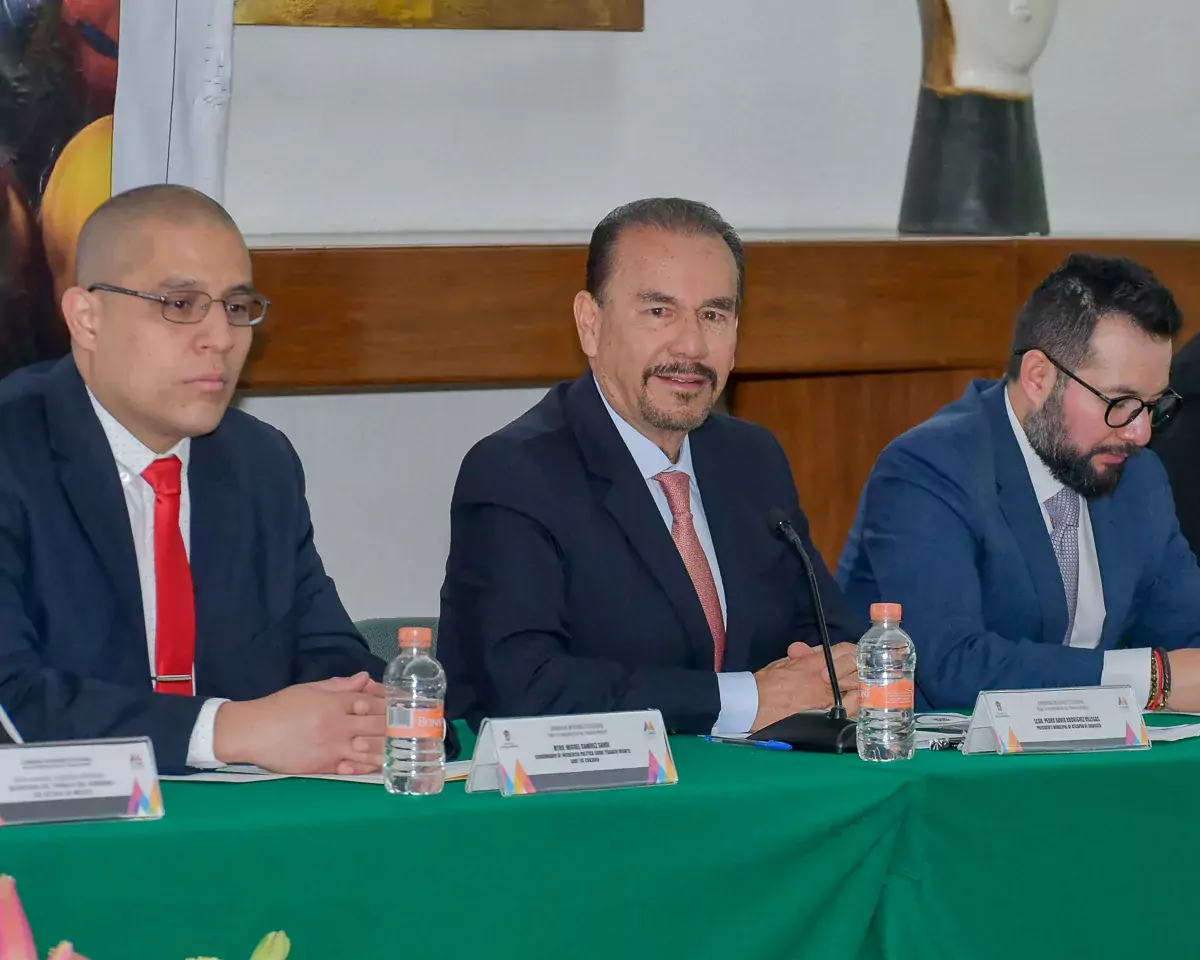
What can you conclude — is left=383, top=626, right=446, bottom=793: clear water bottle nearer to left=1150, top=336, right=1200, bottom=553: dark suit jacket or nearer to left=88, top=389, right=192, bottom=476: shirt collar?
left=88, top=389, right=192, bottom=476: shirt collar

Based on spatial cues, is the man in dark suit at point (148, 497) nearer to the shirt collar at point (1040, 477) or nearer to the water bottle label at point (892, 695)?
the water bottle label at point (892, 695)

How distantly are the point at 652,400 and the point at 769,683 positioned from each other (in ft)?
1.57

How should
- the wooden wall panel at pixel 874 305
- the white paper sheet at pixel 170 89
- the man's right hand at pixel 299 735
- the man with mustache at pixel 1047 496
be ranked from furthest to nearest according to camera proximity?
the wooden wall panel at pixel 874 305
the white paper sheet at pixel 170 89
the man with mustache at pixel 1047 496
the man's right hand at pixel 299 735

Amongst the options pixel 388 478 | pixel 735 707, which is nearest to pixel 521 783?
pixel 735 707

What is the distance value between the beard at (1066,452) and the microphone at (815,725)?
77 cm

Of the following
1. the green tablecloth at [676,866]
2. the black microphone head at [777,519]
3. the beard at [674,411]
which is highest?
the beard at [674,411]

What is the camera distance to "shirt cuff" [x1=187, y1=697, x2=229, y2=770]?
192cm

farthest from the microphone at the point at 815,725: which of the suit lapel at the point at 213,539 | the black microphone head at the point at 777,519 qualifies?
the suit lapel at the point at 213,539

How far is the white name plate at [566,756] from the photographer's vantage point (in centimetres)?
175

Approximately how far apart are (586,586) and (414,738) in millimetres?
642

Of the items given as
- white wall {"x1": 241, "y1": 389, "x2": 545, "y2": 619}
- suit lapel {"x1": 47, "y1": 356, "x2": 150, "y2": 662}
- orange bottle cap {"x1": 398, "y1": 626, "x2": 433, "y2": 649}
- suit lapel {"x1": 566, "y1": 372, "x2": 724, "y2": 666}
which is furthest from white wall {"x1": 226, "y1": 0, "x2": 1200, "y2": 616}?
orange bottle cap {"x1": 398, "y1": 626, "x2": 433, "y2": 649}

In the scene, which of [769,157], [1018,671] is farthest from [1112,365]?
[769,157]

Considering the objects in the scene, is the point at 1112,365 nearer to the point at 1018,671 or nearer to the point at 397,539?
the point at 1018,671

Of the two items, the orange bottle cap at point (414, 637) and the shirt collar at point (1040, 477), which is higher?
the shirt collar at point (1040, 477)
